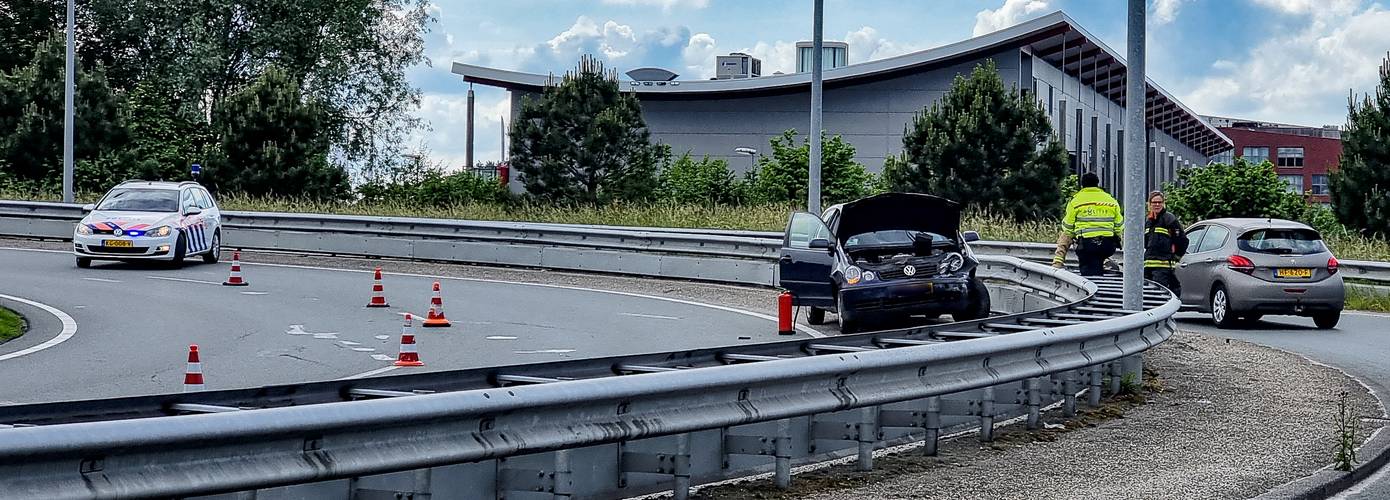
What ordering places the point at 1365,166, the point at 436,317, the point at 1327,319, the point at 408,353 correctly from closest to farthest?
the point at 408,353 → the point at 436,317 → the point at 1327,319 → the point at 1365,166

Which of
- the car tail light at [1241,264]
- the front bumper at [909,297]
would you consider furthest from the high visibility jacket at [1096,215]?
the front bumper at [909,297]

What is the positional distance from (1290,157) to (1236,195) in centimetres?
10429

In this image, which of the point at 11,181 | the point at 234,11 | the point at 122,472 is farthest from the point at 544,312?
the point at 234,11

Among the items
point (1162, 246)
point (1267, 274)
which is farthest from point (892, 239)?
point (1267, 274)

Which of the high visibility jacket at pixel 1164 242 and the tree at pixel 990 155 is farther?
the tree at pixel 990 155

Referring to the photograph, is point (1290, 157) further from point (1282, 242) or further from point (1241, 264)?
point (1241, 264)

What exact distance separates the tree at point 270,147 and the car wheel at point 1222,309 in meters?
35.5

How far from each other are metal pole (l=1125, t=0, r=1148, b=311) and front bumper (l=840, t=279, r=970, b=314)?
4206 millimetres

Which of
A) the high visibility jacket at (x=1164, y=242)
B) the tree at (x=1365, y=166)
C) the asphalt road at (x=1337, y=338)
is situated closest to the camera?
the asphalt road at (x=1337, y=338)

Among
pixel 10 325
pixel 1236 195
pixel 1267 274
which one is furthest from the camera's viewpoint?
pixel 1236 195

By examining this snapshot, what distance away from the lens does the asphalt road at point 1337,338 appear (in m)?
14.3

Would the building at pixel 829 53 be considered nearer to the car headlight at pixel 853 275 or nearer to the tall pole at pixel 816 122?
the tall pole at pixel 816 122

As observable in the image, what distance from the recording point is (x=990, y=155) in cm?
4516

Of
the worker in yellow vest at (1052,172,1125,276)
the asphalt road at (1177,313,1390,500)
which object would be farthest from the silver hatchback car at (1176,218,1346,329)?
the worker in yellow vest at (1052,172,1125,276)
